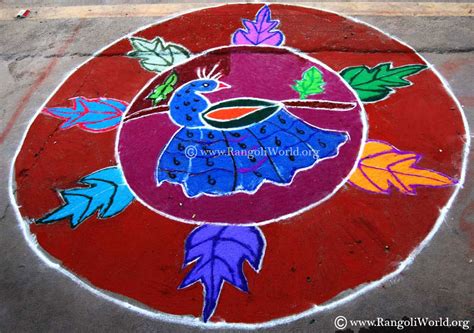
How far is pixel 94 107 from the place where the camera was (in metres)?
7.58

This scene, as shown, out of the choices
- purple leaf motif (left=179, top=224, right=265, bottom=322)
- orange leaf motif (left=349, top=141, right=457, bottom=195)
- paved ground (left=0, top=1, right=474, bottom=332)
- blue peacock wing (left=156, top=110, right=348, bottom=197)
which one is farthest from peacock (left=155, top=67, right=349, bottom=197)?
paved ground (left=0, top=1, right=474, bottom=332)

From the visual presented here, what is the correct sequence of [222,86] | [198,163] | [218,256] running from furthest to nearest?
[222,86] < [198,163] < [218,256]

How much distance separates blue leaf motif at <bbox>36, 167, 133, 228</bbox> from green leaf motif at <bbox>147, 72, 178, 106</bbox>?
1605 mm

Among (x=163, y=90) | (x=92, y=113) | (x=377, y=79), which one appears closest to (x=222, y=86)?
(x=163, y=90)

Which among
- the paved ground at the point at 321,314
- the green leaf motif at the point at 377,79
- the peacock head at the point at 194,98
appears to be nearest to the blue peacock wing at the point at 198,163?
the peacock head at the point at 194,98

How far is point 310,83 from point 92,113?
12.3 feet

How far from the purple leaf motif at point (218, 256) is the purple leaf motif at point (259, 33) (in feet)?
13.7

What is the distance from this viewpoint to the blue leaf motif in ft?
20.1

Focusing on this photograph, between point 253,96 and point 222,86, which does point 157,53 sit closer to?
point 222,86

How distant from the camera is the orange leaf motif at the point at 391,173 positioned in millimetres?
5988

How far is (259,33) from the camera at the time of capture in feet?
28.2

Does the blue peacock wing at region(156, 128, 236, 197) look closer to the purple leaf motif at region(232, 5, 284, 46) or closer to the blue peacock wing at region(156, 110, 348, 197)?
the blue peacock wing at region(156, 110, 348, 197)

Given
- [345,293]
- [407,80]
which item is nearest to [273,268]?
[345,293]

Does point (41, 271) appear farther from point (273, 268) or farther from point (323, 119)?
point (323, 119)
